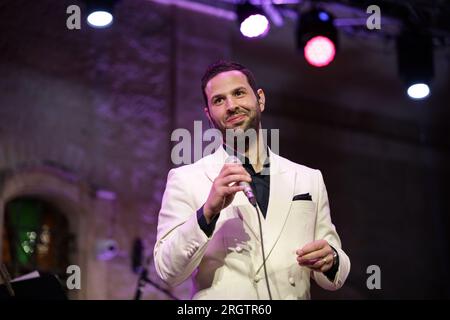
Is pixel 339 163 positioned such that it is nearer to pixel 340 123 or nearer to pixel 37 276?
pixel 340 123

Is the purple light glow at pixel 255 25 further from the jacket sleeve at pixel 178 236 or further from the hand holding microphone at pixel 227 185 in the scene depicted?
the hand holding microphone at pixel 227 185

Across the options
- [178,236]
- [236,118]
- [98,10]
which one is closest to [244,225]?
[178,236]

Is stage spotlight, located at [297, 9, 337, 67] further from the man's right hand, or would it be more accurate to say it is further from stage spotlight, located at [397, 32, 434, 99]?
the man's right hand

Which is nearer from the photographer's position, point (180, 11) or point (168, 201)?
point (168, 201)

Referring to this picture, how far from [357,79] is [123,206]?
3524mm

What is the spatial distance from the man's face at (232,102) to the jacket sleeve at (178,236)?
265 mm

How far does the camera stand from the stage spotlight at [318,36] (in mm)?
6000

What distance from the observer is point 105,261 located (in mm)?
6695

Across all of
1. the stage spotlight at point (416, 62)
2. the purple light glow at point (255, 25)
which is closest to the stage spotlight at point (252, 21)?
the purple light glow at point (255, 25)

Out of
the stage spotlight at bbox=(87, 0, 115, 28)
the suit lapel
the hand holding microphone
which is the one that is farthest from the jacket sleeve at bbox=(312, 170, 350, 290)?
the stage spotlight at bbox=(87, 0, 115, 28)

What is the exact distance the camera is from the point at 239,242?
2521 mm

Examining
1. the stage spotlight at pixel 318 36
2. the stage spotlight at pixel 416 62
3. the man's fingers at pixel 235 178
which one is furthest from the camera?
the stage spotlight at pixel 416 62
